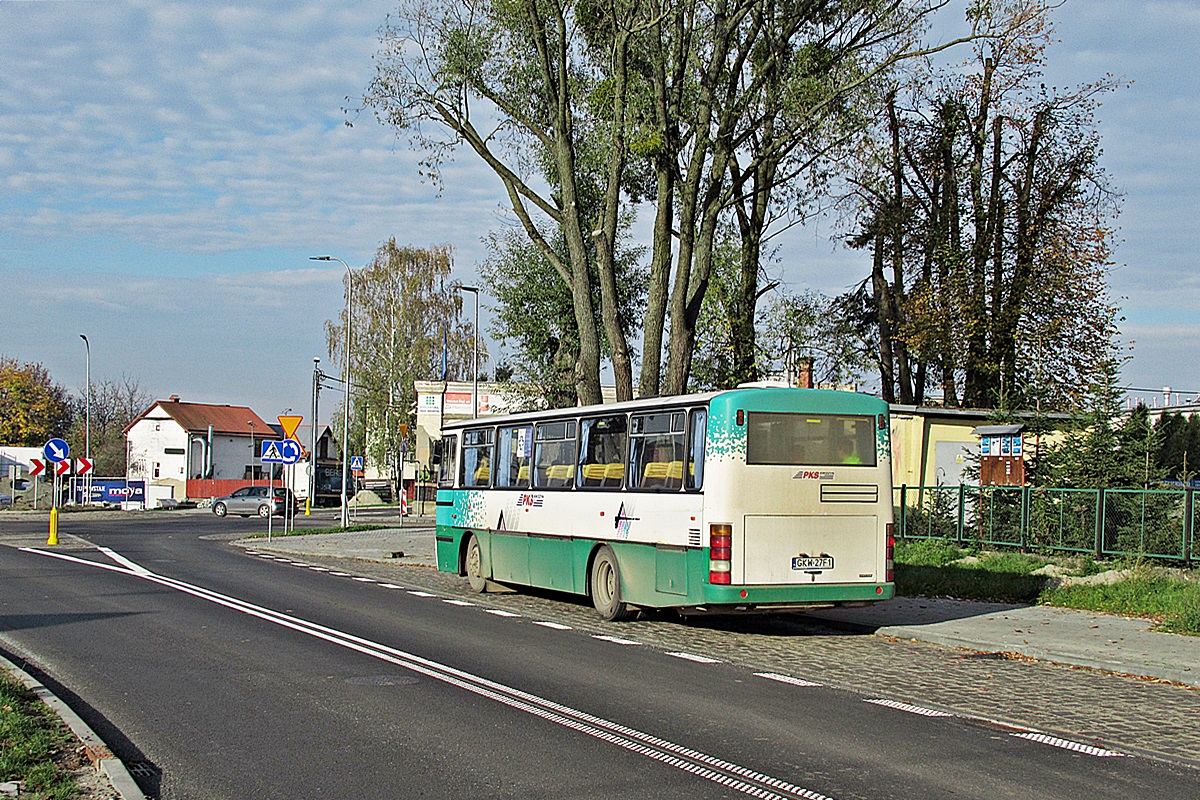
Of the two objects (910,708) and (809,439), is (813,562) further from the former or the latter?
(910,708)

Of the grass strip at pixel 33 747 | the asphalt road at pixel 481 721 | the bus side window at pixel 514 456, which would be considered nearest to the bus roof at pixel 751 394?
the bus side window at pixel 514 456

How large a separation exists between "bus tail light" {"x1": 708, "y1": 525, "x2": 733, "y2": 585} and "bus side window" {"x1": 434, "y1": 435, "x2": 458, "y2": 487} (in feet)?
27.1

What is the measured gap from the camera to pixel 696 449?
1420 cm

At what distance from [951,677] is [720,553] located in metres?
3.20

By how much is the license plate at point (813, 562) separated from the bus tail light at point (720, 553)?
84 cm

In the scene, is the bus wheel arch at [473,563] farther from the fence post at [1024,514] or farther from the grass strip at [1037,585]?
the fence post at [1024,514]

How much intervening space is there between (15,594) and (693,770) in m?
14.8

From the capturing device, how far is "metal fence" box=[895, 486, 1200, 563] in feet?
59.8

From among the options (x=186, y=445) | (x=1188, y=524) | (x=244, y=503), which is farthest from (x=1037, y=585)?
(x=186, y=445)

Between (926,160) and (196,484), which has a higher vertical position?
(926,160)

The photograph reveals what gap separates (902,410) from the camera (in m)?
31.1

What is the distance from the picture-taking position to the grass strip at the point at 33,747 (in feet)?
21.7

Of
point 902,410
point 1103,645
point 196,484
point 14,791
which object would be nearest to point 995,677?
point 1103,645

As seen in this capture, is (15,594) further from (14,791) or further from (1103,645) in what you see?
(1103,645)
